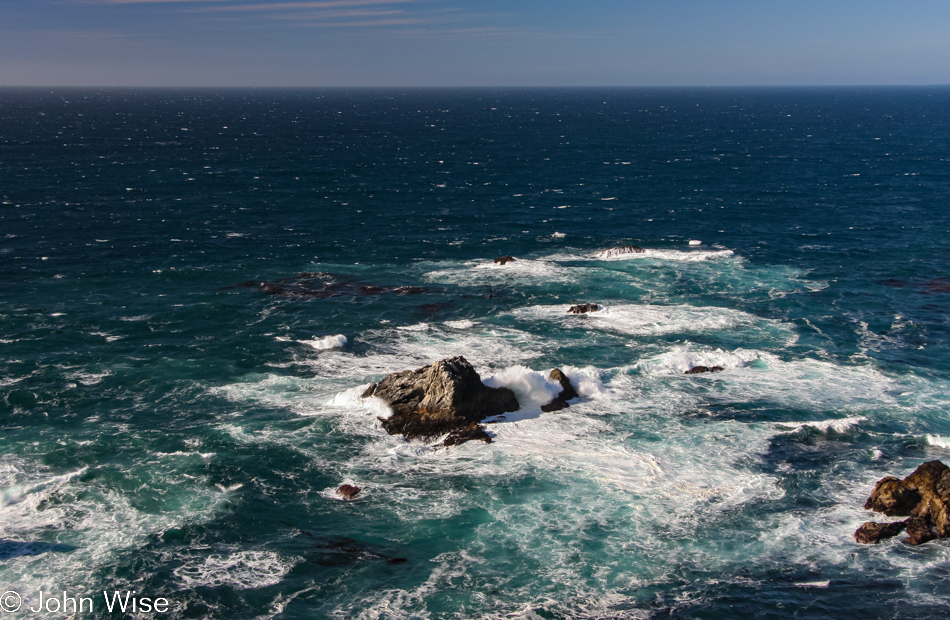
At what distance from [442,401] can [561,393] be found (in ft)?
32.0

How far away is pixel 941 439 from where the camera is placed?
158 feet

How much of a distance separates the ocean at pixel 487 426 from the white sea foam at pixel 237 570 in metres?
0.15

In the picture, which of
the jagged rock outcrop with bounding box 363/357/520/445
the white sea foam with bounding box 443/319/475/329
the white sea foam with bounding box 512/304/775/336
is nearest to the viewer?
the jagged rock outcrop with bounding box 363/357/520/445

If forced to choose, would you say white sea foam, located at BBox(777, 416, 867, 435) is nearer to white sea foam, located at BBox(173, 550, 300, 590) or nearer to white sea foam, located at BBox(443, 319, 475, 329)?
white sea foam, located at BBox(443, 319, 475, 329)

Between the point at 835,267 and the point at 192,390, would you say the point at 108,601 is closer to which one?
the point at 192,390

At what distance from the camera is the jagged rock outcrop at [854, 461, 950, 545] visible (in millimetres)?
38219

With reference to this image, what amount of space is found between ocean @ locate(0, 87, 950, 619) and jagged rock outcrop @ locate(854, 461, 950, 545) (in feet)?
2.79

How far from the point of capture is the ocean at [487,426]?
119ft

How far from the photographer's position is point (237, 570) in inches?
1448

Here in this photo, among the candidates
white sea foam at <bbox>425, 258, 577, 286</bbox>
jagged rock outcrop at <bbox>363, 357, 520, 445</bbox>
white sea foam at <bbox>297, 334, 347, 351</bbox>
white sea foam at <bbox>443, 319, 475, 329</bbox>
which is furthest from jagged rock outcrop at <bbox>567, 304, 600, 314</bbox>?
white sea foam at <bbox>297, 334, 347, 351</bbox>

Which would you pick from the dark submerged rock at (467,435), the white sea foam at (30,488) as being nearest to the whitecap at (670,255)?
the dark submerged rock at (467,435)

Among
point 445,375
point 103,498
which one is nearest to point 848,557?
point 445,375

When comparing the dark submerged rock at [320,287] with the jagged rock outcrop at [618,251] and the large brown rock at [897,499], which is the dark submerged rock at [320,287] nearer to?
the jagged rock outcrop at [618,251]

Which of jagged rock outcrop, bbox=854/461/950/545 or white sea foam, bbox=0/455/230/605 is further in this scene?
jagged rock outcrop, bbox=854/461/950/545
